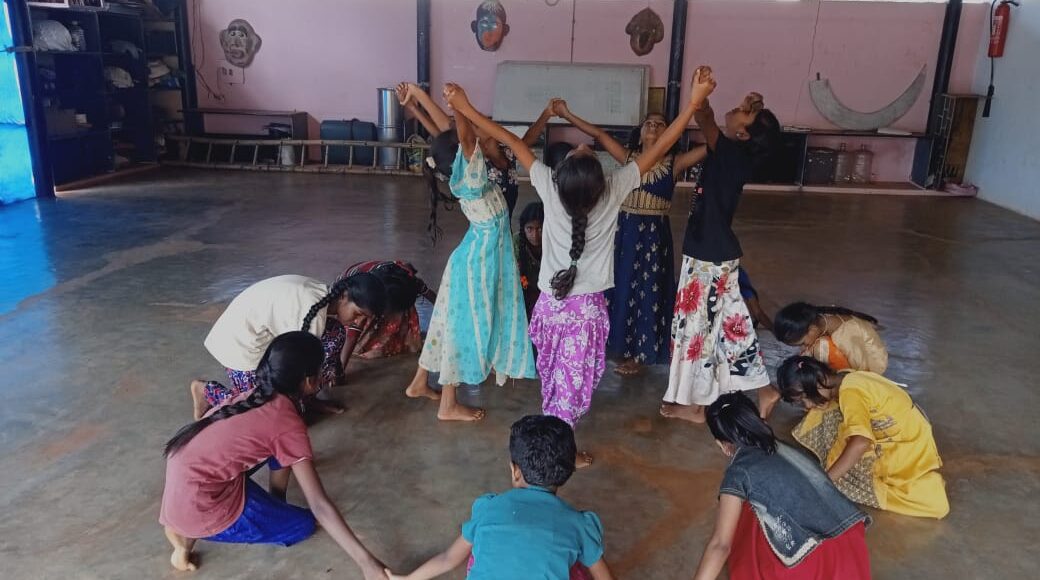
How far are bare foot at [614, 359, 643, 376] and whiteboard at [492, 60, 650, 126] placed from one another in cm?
630

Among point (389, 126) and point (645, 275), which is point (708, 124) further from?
point (389, 126)

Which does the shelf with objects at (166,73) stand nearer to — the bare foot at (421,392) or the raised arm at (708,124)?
the bare foot at (421,392)

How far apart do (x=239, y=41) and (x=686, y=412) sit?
9240mm

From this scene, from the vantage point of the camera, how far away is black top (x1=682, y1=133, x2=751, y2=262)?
9.50 feet

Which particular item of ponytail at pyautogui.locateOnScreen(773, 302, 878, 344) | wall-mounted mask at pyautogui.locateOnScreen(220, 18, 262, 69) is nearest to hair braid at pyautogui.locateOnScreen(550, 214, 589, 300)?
ponytail at pyautogui.locateOnScreen(773, 302, 878, 344)

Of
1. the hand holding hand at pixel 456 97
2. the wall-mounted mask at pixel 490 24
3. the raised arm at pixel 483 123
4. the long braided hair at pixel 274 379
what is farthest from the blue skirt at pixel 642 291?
the wall-mounted mask at pixel 490 24

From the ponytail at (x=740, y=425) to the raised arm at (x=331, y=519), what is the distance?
1.01 meters

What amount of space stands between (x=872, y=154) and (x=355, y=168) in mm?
6890

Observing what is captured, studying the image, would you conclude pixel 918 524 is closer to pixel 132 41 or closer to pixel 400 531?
pixel 400 531

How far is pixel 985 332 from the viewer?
14.8 feet

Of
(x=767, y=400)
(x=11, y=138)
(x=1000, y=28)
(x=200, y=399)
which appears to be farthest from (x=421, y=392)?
(x=1000, y=28)

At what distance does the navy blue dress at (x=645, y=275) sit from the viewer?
3.33 metres

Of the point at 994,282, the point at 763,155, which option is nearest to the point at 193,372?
the point at 763,155

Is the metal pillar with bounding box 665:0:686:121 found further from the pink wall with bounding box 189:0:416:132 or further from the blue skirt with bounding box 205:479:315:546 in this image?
the blue skirt with bounding box 205:479:315:546
